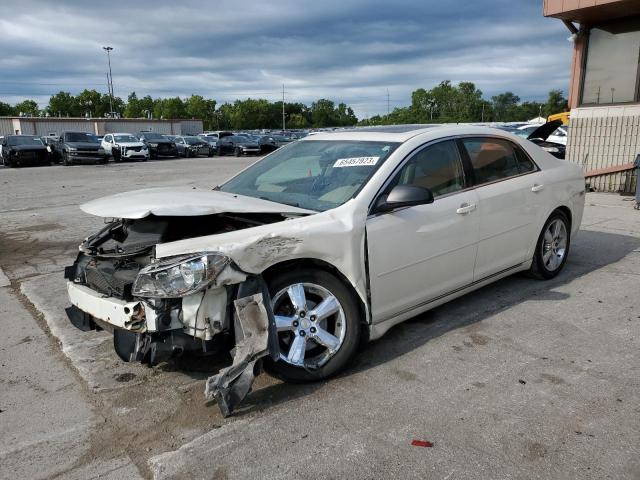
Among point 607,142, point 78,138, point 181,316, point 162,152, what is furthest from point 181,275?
point 162,152

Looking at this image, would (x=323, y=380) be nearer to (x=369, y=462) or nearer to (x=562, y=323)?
(x=369, y=462)

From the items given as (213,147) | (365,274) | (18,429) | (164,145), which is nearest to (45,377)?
(18,429)

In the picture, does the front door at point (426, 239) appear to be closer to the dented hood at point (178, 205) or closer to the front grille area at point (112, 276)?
the dented hood at point (178, 205)

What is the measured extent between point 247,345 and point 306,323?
0.44m

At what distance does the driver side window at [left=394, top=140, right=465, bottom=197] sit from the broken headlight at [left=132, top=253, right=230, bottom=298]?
151 centimetres

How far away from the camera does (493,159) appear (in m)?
4.67

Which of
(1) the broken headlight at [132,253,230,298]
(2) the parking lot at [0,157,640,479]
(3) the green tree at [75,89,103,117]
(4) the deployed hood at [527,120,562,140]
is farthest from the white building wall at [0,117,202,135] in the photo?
(1) the broken headlight at [132,253,230,298]

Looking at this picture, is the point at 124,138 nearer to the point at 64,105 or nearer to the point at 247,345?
the point at 247,345

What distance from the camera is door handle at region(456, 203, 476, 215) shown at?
13.5 ft

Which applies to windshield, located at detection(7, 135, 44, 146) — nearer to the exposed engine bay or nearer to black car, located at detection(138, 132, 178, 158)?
black car, located at detection(138, 132, 178, 158)

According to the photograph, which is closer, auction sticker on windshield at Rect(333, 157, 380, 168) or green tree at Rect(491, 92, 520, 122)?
auction sticker on windshield at Rect(333, 157, 380, 168)

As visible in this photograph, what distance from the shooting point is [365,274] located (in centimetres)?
352

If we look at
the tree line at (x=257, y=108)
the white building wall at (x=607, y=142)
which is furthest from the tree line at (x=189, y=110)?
the white building wall at (x=607, y=142)

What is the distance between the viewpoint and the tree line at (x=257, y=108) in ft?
348
